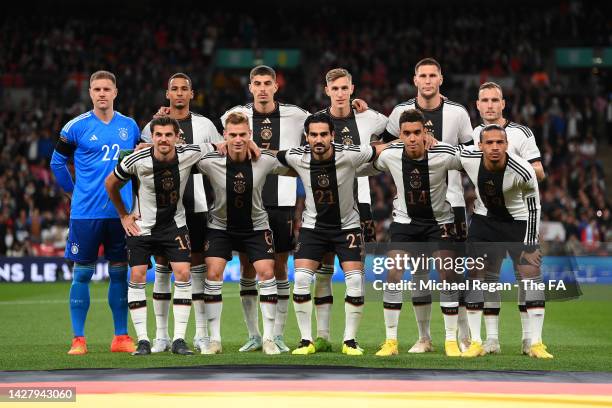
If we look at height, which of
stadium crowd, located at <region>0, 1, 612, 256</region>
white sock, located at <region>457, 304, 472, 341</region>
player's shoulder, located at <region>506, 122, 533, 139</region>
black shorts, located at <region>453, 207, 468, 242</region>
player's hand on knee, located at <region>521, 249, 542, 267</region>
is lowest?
white sock, located at <region>457, 304, 472, 341</region>

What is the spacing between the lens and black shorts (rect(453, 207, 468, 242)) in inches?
358

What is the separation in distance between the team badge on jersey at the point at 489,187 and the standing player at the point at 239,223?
1.66 metres

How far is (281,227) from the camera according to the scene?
364 inches

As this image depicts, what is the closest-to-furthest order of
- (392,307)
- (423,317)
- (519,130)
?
(392,307) → (423,317) → (519,130)

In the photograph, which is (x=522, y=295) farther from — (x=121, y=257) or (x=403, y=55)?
(x=403, y=55)

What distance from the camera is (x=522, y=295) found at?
28.9 ft

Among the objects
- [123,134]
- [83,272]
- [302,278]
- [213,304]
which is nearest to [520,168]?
[302,278]

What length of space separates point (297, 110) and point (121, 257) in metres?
2.04

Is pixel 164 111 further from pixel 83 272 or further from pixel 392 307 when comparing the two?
pixel 392 307

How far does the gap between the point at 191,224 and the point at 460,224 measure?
2346 mm

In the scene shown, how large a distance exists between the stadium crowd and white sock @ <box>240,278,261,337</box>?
11.6 m

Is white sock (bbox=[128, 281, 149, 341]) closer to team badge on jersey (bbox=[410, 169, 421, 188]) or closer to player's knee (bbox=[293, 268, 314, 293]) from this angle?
player's knee (bbox=[293, 268, 314, 293])

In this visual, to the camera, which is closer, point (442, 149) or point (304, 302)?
point (442, 149)

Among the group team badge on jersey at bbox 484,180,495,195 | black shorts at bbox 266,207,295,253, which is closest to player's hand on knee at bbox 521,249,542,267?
team badge on jersey at bbox 484,180,495,195
